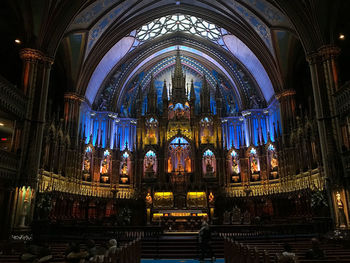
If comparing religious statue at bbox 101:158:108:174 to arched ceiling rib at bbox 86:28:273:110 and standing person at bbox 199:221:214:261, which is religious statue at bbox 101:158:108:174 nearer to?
arched ceiling rib at bbox 86:28:273:110

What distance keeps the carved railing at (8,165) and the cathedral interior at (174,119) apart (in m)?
0.10

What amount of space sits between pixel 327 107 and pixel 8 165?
18.4 metres

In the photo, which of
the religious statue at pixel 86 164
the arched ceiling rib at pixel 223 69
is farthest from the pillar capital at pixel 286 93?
the religious statue at pixel 86 164

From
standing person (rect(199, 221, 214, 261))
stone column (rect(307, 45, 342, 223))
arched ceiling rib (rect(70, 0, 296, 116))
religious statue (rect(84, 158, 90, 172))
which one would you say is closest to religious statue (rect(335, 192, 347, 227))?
stone column (rect(307, 45, 342, 223))

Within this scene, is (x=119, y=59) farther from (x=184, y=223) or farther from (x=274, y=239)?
(x=274, y=239)

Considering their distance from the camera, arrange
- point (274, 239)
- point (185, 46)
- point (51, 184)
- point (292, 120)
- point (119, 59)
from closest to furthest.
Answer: point (274, 239) → point (51, 184) → point (292, 120) → point (119, 59) → point (185, 46)

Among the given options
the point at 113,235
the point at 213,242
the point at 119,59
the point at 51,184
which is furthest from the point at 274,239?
the point at 119,59

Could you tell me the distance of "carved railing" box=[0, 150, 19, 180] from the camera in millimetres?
14477

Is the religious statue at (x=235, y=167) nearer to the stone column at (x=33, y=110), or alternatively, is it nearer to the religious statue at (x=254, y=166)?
the religious statue at (x=254, y=166)

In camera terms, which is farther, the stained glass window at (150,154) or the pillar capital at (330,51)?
the stained glass window at (150,154)

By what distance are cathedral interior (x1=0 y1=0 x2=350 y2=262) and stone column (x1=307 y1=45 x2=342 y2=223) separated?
0.26 feet

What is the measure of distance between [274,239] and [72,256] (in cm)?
1137

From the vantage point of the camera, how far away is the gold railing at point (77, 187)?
19344 mm

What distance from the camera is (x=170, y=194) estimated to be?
1030 inches
